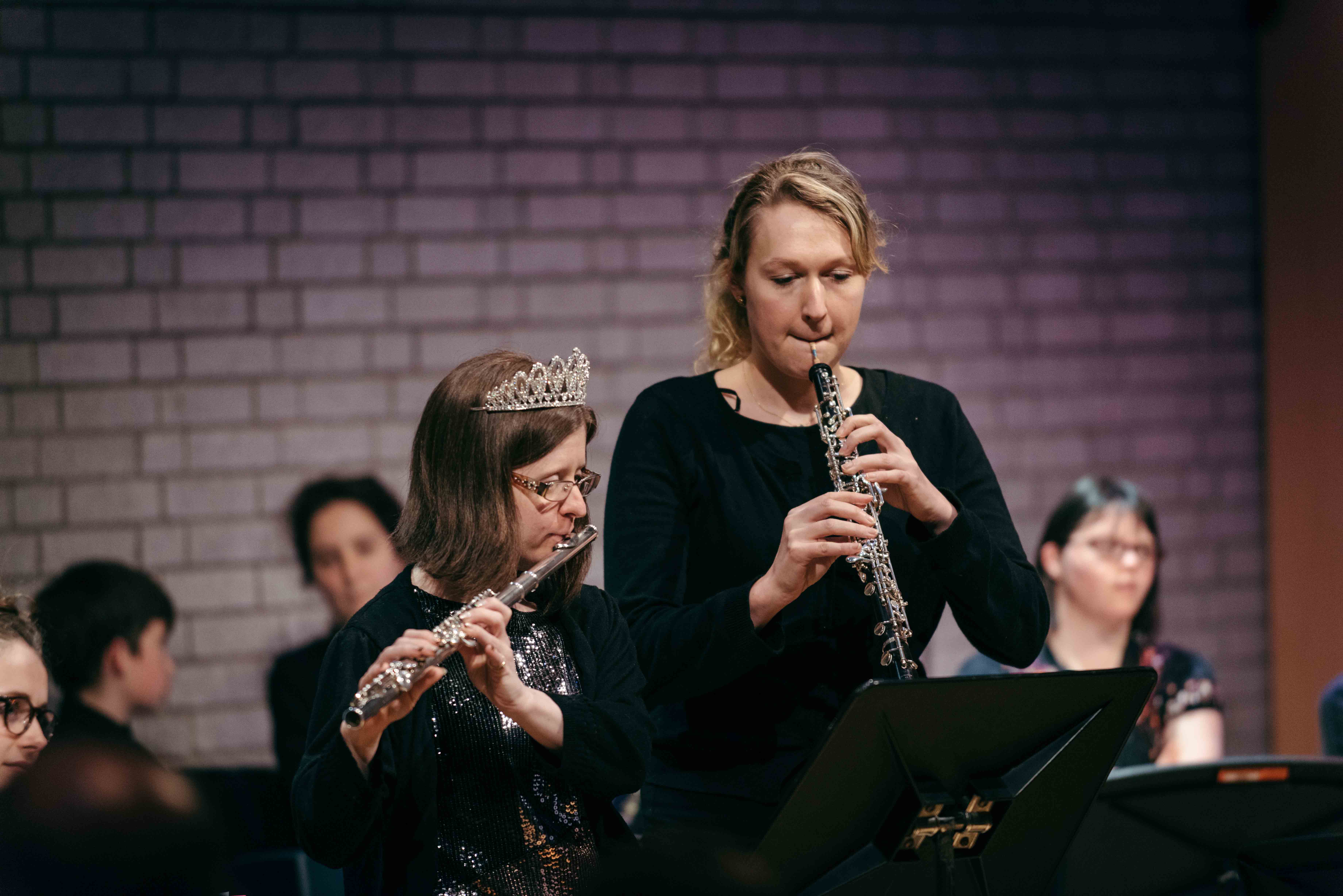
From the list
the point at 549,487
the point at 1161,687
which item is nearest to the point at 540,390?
the point at 549,487

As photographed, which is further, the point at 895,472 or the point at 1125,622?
Answer: the point at 1125,622

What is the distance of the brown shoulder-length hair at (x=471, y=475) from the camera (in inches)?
64.4

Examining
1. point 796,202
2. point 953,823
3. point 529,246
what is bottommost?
point 953,823

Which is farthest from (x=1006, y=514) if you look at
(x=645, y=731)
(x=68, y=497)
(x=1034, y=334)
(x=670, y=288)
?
(x=68, y=497)

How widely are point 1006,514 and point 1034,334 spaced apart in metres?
3.19

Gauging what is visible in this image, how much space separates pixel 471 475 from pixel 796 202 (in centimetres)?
63

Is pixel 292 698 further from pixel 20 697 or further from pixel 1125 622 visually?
pixel 1125 622

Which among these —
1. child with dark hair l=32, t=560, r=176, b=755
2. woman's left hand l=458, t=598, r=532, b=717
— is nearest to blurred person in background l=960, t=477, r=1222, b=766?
woman's left hand l=458, t=598, r=532, b=717

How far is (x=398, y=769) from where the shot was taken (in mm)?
1514

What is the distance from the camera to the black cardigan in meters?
1.43

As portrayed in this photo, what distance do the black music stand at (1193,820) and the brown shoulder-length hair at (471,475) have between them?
A: 3.65 feet

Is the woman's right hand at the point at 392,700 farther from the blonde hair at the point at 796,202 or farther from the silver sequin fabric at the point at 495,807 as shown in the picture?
the blonde hair at the point at 796,202

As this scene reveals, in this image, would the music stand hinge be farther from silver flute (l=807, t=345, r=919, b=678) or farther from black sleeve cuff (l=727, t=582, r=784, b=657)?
black sleeve cuff (l=727, t=582, r=784, b=657)

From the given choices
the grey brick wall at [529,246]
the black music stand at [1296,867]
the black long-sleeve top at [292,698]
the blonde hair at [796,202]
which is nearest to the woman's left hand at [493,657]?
the blonde hair at [796,202]
